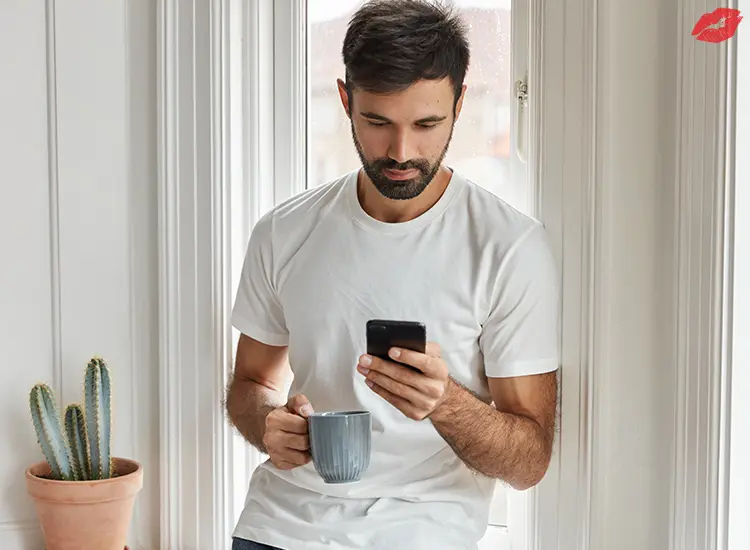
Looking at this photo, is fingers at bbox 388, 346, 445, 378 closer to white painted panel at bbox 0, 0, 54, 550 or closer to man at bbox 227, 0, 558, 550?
man at bbox 227, 0, 558, 550

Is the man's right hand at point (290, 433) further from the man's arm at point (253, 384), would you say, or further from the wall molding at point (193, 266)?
the wall molding at point (193, 266)

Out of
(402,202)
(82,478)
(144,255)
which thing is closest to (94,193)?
(144,255)

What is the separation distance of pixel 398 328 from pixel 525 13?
2.72 feet

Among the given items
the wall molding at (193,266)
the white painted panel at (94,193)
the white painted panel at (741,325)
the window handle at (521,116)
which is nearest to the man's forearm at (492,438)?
the white painted panel at (741,325)

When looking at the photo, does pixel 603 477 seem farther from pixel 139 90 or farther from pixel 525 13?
pixel 139 90

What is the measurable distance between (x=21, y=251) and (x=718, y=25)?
1.47m

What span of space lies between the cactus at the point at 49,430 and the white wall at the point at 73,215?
133 mm

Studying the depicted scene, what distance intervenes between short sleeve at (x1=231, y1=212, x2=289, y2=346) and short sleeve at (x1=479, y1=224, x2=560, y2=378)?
45 cm

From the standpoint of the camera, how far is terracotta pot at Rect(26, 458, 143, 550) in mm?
1927

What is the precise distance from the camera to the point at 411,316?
5.65ft

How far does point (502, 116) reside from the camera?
200 centimetres

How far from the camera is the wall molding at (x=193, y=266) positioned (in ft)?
6.66

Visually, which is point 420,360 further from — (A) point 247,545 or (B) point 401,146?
(A) point 247,545

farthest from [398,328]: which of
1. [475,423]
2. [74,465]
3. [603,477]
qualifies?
[74,465]
